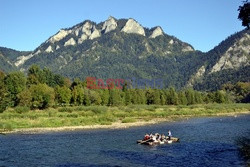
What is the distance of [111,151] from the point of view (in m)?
52.3

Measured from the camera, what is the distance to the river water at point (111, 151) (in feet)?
143

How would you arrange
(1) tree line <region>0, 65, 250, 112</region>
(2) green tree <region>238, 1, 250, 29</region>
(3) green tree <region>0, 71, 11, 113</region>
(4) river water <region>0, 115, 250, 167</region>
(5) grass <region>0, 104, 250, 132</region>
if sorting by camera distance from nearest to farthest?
1. (2) green tree <region>238, 1, 250, 29</region>
2. (4) river water <region>0, 115, 250, 167</region>
3. (5) grass <region>0, 104, 250, 132</region>
4. (3) green tree <region>0, 71, 11, 113</region>
5. (1) tree line <region>0, 65, 250, 112</region>

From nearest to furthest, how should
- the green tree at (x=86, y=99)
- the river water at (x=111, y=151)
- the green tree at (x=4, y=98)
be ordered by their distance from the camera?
the river water at (x=111, y=151)
the green tree at (x=4, y=98)
the green tree at (x=86, y=99)

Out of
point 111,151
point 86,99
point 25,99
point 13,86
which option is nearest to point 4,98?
point 25,99

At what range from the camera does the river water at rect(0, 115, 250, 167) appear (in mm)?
43562

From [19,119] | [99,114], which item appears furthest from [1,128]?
[99,114]

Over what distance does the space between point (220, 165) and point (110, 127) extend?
48.5 m

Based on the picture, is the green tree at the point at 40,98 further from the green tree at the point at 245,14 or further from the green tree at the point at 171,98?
the green tree at the point at 245,14

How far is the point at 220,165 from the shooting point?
4097 cm

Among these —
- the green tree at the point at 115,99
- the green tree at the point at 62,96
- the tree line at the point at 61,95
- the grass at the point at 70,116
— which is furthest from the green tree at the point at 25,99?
the green tree at the point at 115,99

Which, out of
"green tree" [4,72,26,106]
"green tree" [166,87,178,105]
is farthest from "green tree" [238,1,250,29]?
"green tree" [166,87,178,105]

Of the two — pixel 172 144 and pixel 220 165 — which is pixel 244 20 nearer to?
pixel 220 165

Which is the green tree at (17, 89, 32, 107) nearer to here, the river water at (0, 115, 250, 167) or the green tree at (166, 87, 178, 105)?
the river water at (0, 115, 250, 167)

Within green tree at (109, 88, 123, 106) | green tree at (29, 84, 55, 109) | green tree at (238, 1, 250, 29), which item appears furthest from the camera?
green tree at (109, 88, 123, 106)
